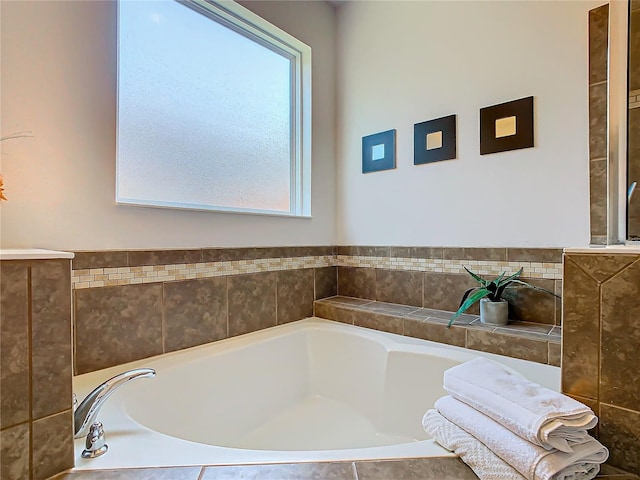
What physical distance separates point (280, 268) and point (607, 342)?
149 cm

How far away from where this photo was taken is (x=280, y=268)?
196 centimetres

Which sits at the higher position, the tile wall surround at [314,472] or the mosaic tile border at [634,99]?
the mosaic tile border at [634,99]

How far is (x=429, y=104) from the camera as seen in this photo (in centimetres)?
192

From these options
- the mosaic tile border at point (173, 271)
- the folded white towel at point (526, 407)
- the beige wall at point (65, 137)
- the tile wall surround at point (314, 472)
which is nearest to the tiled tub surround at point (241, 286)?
the mosaic tile border at point (173, 271)

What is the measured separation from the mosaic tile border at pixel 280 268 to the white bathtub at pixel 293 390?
0.34 meters

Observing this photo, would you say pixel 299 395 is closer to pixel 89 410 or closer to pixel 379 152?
pixel 89 410

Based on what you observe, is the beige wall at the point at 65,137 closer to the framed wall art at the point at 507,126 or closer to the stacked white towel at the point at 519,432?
the stacked white towel at the point at 519,432

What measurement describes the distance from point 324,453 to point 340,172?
185 cm

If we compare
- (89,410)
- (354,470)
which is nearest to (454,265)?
(354,470)

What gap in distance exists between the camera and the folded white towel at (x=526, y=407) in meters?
0.66

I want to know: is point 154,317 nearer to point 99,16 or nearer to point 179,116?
point 179,116

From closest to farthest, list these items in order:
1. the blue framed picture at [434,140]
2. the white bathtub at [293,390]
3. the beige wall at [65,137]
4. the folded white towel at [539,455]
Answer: the folded white towel at [539,455] < the beige wall at [65,137] < the white bathtub at [293,390] < the blue framed picture at [434,140]

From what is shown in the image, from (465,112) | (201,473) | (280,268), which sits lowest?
(201,473)

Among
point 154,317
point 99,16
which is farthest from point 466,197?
point 99,16
